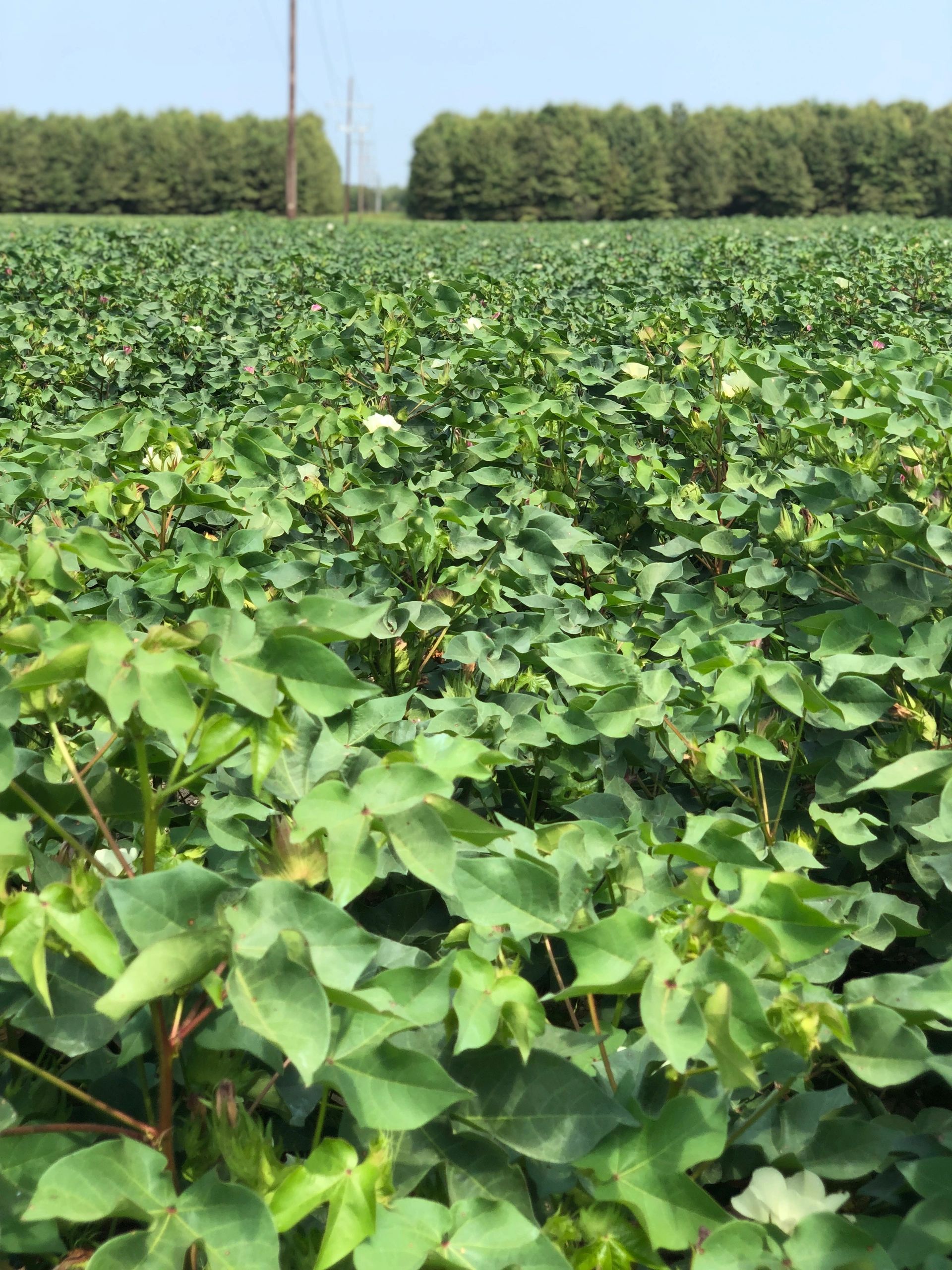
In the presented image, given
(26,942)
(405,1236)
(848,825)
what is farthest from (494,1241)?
(848,825)

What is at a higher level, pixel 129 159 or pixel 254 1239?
pixel 129 159

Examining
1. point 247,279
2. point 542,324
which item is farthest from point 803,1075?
point 247,279

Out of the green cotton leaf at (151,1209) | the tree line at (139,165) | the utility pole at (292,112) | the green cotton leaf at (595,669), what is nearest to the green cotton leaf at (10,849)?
the green cotton leaf at (151,1209)

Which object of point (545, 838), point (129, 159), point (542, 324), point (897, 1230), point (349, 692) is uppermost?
point (129, 159)

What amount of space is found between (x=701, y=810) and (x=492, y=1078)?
2.44 feet

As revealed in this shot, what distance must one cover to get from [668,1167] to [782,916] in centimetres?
23

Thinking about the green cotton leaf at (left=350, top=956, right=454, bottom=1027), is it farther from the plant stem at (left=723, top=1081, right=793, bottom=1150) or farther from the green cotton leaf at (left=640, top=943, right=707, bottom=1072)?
the plant stem at (left=723, top=1081, right=793, bottom=1150)

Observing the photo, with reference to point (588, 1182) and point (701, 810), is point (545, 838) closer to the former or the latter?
point (588, 1182)

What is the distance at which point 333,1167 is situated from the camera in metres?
0.79

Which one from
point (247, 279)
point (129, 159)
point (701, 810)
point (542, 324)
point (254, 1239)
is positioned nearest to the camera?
point (254, 1239)

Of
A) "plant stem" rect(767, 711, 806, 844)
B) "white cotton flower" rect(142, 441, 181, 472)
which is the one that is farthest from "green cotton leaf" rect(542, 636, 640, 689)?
"white cotton flower" rect(142, 441, 181, 472)

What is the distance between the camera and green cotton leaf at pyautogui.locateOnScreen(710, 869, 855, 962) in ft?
2.74

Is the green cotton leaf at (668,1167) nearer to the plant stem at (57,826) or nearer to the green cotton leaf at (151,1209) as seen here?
the green cotton leaf at (151,1209)

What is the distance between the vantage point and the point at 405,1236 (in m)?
0.78
